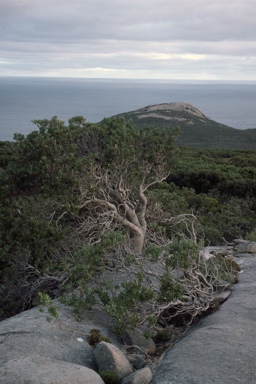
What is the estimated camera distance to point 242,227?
21.8m

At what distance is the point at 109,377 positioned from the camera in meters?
8.37

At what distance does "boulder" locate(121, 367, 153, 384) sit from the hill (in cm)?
6920

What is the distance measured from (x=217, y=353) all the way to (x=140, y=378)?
54.5 inches

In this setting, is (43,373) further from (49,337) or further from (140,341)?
(140,341)

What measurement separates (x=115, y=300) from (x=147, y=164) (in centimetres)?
623

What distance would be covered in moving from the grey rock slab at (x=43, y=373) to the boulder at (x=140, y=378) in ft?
1.50

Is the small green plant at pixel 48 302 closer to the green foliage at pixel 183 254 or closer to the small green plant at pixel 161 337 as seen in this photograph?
the small green plant at pixel 161 337

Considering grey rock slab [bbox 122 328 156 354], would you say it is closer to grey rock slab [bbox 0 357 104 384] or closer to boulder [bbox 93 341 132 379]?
boulder [bbox 93 341 132 379]

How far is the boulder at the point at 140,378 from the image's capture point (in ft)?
26.6

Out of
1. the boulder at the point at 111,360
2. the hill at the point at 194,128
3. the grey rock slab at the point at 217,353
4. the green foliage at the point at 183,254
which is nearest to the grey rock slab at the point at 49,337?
the boulder at the point at 111,360

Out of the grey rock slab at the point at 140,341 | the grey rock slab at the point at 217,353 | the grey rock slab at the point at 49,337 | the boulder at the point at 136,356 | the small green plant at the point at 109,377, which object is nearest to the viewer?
the grey rock slab at the point at 217,353

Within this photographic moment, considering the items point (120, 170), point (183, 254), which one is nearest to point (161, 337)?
point (183, 254)

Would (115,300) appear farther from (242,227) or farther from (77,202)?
(242,227)

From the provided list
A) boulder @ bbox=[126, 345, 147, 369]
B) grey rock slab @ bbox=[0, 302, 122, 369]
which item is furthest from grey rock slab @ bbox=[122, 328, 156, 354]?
grey rock slab @ bbox=[0, 302, 122, 369]
